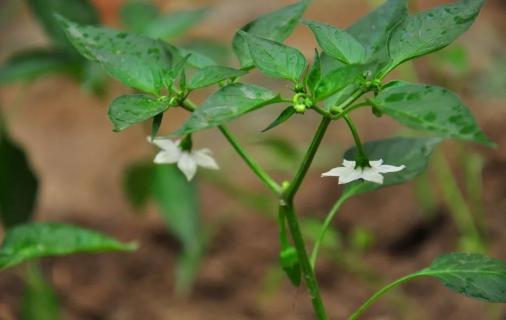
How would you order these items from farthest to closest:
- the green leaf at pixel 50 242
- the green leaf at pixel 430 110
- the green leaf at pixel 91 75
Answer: the green leaf at pixel 91 75 → the green leaf at pixel 50 242 → the green leaf at pixel 430 110

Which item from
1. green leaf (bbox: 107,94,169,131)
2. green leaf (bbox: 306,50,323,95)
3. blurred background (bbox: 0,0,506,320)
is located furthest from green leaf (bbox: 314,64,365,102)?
blurred background (bbox: 0,0,506,320)

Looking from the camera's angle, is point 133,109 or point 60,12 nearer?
point 133,109

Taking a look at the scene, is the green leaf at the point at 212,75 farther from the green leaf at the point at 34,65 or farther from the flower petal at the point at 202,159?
the green leaf at the point at 34,65

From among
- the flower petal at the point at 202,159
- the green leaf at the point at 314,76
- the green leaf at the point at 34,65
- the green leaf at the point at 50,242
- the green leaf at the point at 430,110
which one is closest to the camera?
the green leaf at the point at 430,110

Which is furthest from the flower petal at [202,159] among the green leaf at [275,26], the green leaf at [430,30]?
the green leaf at [430,30]

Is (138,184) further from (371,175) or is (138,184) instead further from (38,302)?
(371,175)

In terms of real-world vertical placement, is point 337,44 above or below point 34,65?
above

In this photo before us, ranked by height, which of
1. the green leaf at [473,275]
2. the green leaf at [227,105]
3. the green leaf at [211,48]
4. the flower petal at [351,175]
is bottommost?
the green leaf at [211,48]

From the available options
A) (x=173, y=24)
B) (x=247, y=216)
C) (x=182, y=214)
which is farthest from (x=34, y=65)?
(x=247, y=216)
